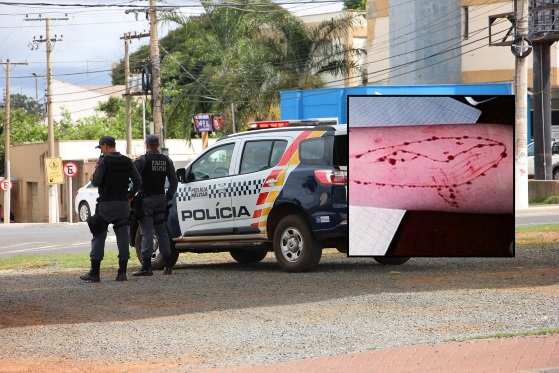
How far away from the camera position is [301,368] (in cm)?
858

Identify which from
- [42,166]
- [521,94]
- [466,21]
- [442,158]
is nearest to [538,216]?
[521,94]

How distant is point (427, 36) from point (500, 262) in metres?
40.2

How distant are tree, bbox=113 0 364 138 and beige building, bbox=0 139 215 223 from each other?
22.7 ft

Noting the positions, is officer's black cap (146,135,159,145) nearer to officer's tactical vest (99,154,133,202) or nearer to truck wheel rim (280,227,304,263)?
officer's tactical vest (99,154,133,202)

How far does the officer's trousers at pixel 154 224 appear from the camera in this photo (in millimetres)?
15406

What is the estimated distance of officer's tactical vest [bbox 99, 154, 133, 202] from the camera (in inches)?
580

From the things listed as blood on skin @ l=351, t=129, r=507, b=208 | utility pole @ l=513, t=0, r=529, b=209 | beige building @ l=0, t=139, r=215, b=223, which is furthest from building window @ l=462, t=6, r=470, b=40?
blood on skin @ l=351, t=129, r=507, b=208

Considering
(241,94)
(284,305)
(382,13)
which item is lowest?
(284,305)

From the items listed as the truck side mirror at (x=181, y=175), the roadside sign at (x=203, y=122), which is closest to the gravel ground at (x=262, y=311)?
the truck side mirror at (x=181, y=175)

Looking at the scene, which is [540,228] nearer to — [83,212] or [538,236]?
[538,236]

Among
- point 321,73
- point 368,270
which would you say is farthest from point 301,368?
point 321,73

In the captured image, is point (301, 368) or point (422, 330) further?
point (422, 330)

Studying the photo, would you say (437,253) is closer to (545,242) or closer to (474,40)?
(545,242)

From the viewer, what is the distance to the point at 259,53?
177 ft
